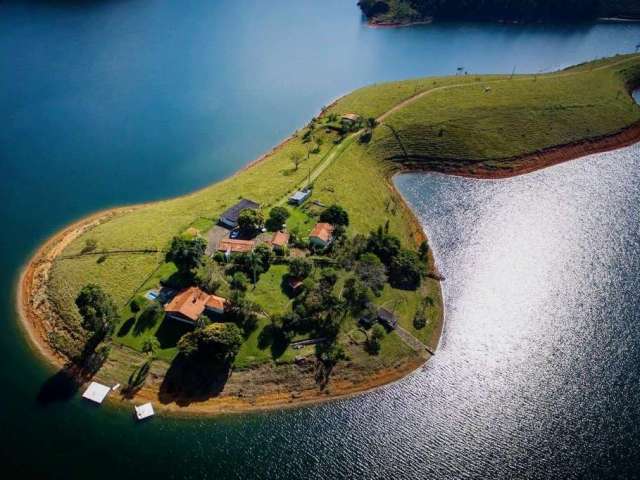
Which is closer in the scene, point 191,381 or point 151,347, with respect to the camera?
point 191,381

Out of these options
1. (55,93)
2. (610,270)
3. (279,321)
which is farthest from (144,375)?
(55,93)

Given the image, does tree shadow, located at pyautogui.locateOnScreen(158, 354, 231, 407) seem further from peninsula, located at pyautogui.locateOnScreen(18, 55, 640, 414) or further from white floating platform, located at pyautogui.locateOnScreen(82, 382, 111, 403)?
white floating platform, located at pyautogui.locateOnScreen(82, 382, 111, 403)

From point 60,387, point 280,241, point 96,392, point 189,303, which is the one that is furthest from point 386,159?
point 60,387

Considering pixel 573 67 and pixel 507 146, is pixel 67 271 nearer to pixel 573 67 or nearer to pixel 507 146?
pixel 507 146

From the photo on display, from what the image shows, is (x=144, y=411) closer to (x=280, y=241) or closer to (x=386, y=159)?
(x=280, y=241)

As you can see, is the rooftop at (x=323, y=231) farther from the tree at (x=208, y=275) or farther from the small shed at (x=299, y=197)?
the tree at (x=208, y=275)

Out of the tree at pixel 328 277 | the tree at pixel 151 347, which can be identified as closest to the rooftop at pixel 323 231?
the tree at pixel 328 277
